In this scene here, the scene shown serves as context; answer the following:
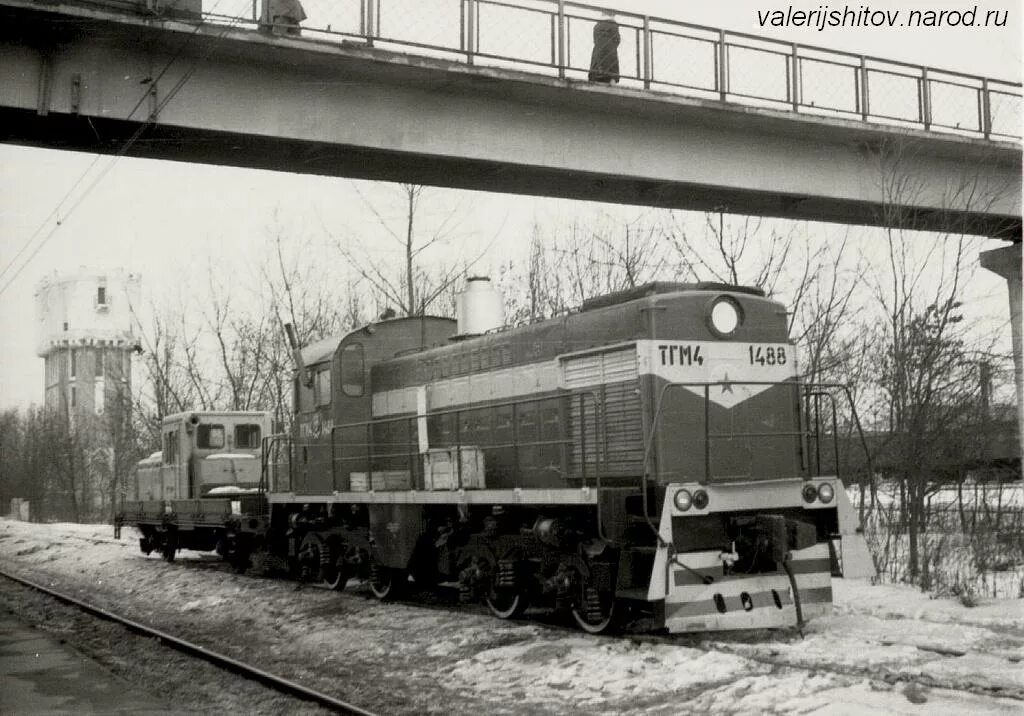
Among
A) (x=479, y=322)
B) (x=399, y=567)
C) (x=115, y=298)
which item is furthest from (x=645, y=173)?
(x=115, y=298)

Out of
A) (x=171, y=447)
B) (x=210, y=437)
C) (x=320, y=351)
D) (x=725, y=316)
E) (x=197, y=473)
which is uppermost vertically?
(x=320, y=351)

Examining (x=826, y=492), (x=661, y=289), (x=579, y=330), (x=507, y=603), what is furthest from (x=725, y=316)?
(x=507, y=603)

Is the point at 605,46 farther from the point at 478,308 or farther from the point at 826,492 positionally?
the point at 826,492

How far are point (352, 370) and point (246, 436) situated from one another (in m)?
8.04

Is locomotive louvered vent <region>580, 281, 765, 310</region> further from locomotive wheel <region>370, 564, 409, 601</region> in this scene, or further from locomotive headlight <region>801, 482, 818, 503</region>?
locomotive wheel <region>370, 564, 409, 601</region>

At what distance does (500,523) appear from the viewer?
10477mm

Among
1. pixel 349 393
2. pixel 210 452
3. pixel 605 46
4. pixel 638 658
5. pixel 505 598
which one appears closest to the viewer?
pixel 638 658

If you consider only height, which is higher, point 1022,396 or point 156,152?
point 156,152

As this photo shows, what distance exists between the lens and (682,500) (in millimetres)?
8445

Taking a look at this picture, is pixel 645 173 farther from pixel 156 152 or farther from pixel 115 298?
pixel 115 298

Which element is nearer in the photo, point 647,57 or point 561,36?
point 561,36

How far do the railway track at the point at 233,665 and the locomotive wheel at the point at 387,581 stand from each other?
2693mm

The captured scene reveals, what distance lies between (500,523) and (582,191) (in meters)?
6.23

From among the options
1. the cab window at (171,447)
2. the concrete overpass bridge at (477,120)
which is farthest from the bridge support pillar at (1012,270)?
the cab window at (171,447)
